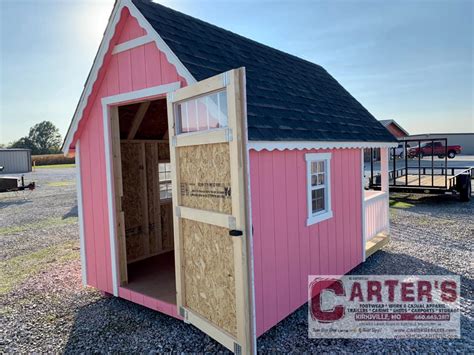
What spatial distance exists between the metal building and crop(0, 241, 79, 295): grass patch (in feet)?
119

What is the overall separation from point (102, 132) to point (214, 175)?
8.53 ft

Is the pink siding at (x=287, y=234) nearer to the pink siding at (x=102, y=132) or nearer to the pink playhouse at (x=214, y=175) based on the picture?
the pink playhouse at (x=214, y=175)

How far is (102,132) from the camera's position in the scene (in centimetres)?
505

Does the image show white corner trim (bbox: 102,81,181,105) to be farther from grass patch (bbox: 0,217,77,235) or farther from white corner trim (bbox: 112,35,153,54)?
grass patch (bbox: 0,217,77,235)

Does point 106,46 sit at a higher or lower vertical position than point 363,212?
higher

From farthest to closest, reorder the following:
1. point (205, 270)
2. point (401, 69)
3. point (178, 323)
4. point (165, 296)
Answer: point (401, 69) < point (165, 296) < point (178, 323) < point (205, 270)

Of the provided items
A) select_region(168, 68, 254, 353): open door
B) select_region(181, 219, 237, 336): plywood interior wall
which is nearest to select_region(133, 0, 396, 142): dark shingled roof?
select_region(168, 68, 254, 353): open door

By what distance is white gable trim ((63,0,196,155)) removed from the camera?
3771 millimetres

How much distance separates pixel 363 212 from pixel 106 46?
5509mm

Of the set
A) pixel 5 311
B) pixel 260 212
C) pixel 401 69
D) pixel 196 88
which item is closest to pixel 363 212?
pixel 260 212

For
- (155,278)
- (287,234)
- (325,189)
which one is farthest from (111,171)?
(325,189)

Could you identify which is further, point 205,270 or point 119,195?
point 119,195

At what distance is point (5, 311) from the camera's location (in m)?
5.06

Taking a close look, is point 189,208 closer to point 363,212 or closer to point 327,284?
point 327,284
